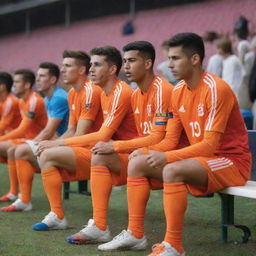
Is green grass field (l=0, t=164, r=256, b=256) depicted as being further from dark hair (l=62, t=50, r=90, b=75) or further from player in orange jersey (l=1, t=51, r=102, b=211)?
dark hair (l=62, t=50, r=90, b=75)

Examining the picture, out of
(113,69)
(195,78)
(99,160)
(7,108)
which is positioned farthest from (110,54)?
(7,108)

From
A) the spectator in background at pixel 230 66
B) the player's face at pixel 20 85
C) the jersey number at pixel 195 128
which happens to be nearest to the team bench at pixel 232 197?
the jersey number at pixel 195 128

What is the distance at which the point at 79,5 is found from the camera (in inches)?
A: 664

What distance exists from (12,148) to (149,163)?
2.68 m

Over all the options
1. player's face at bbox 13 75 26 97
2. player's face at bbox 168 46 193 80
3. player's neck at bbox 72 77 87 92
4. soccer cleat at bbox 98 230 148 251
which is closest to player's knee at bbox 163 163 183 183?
soccer cleat at bbox 98 230 148 251

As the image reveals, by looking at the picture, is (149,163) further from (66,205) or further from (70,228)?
(66,205)

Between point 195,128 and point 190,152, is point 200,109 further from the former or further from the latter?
point 190,152

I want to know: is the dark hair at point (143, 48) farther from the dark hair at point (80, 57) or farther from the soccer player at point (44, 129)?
the soccer player at point (44, 129)

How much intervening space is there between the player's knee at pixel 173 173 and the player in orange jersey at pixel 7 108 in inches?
142

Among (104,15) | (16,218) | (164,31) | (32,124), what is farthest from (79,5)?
(16,218)

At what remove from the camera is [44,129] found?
231 inches

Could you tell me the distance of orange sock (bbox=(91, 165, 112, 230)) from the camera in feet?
14.2

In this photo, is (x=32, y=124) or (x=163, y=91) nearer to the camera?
(x=163, y=91)

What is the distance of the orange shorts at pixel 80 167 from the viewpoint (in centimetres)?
484
